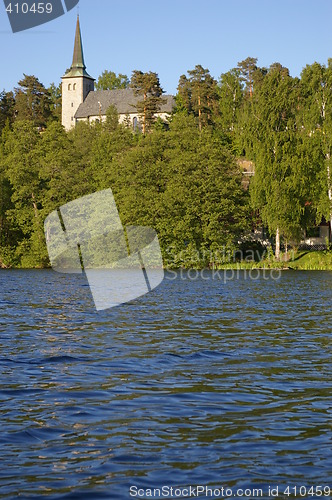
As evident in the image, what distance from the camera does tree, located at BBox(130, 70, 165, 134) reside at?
112 metres

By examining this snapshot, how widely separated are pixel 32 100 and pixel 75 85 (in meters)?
25.1

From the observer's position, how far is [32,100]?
134m

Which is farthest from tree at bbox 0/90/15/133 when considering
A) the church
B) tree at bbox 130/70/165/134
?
tree at bbox 130/70/165/134

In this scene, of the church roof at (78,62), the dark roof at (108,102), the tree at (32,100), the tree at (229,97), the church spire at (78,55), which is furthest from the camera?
the church spire at (78,55)

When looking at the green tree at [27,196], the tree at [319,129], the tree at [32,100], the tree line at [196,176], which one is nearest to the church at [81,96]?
the tree at [32,100]

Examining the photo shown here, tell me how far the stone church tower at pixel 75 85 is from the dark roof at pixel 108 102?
104 inches

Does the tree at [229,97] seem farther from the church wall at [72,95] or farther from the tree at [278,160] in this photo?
the church wall at [72,95]

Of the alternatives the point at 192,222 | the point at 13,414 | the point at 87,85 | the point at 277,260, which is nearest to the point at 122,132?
the point at 192,222

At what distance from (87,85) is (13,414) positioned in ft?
511

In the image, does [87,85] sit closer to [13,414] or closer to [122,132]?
[122,132]

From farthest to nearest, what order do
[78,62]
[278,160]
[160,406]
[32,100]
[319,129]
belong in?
[78,62] → [32,100] → [319,129] → [278,160] → [160,406]

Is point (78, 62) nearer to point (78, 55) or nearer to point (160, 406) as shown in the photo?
point (78, 55)

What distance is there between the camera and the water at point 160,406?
6.98m

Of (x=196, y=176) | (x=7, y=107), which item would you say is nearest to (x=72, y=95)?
(x=7, y=107)
